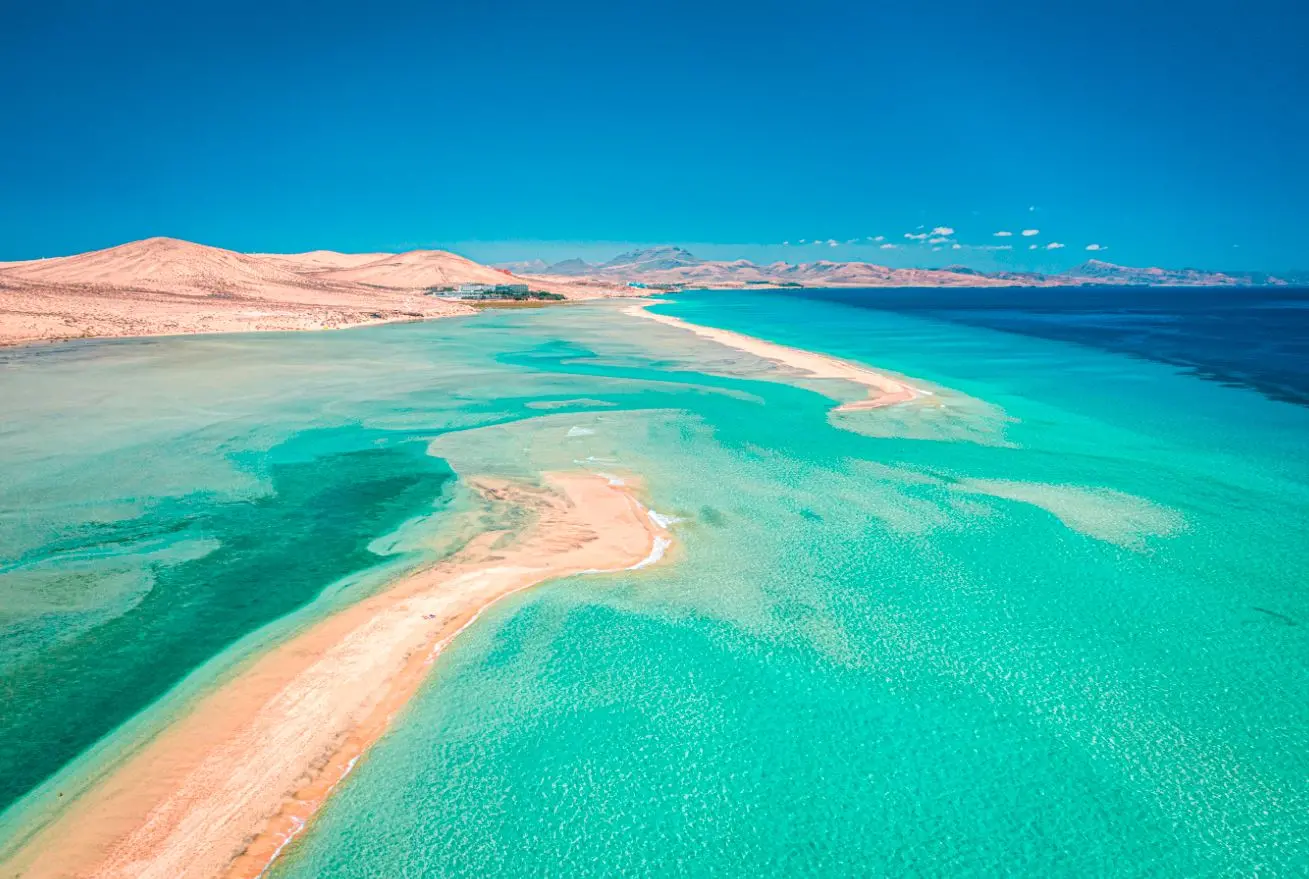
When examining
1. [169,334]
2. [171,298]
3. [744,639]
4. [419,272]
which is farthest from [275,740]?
[419,272]

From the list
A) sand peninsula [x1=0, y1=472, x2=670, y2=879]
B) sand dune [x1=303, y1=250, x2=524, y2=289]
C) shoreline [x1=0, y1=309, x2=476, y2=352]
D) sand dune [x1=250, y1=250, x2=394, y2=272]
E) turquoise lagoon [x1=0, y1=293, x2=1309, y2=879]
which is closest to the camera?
sand peninsula [x1=0, y1=472, x2=670, y2=879]

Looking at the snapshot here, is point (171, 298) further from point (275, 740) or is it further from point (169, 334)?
point (275, 740)

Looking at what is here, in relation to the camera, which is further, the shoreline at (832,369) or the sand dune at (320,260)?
the sand dune at (320,260)

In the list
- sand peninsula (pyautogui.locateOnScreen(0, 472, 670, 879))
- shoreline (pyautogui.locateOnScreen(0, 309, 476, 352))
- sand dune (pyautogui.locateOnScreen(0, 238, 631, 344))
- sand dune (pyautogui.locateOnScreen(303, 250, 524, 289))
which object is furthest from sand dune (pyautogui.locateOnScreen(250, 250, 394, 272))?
sand peninsula (pyautogui.locateOnScreen(0, 472, 670, 879))

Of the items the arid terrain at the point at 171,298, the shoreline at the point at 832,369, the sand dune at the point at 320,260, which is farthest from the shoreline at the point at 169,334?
the sand dune at the point at 320,260

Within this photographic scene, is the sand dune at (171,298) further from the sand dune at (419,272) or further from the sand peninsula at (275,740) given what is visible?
the sand peninsula at (275,740)

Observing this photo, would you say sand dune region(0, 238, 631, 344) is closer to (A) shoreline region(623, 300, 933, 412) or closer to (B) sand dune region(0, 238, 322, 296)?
(B) sand dune region(0, 238, 322, 296)
